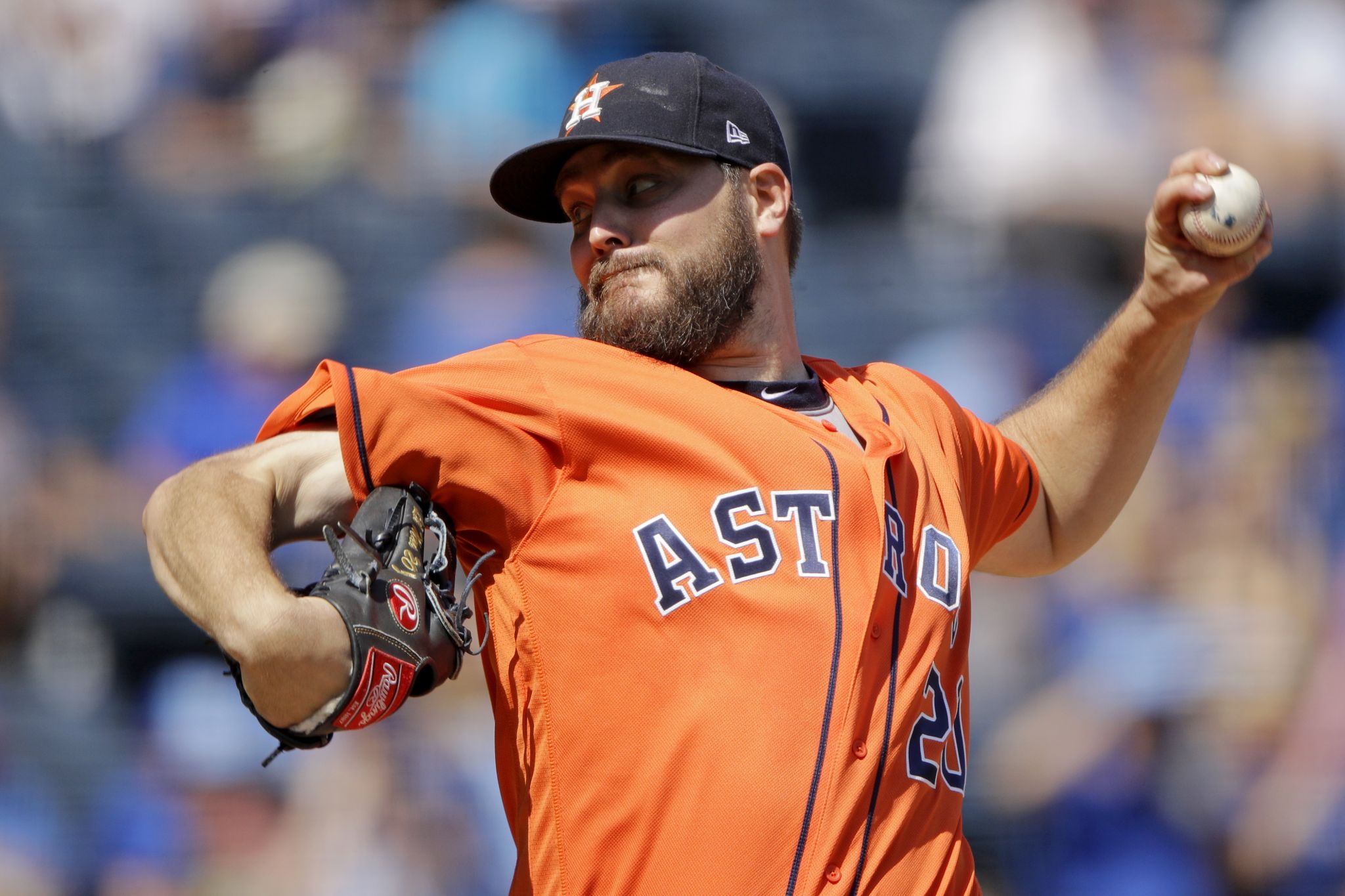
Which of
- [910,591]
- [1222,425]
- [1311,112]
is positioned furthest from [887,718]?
[1311,112]

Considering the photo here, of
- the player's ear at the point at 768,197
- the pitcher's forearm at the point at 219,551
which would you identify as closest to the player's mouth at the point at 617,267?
the player's ear at the point at 768,197

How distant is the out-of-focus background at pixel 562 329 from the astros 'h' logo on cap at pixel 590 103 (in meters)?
2.59

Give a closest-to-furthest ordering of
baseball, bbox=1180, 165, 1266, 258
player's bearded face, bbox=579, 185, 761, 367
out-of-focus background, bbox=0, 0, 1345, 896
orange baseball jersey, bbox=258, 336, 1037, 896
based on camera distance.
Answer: orange baseball jersey, bbox=258, 336, 1037, 896, player's bearded face, bbox=579, 185, 761, 367, baseball, bbox=1180, 165, 1266, 258, out-of-focus background, bbox=0, 0, 1345, 896

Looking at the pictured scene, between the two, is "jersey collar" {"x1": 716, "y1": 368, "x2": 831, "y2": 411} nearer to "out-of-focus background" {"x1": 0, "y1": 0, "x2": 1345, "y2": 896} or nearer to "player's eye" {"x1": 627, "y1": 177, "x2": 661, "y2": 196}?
"player's eye" {"x1": 627, "y1": 177, "x2": 661, "y2": 196}

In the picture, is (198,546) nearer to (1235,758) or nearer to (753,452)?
(753,452)

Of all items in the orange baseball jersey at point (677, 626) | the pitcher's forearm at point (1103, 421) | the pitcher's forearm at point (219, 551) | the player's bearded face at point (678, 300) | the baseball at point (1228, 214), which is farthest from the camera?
the pitcher's forearm at point (1103, 421)

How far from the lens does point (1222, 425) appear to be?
4.71 metres

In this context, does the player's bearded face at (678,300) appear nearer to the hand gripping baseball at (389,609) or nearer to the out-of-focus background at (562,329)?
the hand gripping baseball at (389,609)

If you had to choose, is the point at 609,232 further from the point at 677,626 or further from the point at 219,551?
the point at 219,551

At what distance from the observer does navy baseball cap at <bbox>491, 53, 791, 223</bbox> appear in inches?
83.4

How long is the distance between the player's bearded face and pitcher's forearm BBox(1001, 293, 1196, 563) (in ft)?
2.09

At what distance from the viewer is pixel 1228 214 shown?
2213 mm

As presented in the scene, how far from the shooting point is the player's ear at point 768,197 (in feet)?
A: 7.54

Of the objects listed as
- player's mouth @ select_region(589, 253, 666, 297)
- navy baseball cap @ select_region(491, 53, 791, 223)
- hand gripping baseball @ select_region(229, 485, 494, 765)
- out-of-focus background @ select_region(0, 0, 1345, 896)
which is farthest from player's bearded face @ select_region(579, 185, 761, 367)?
out-of-focus background @ select_region(0, 0, 1345, 896)
